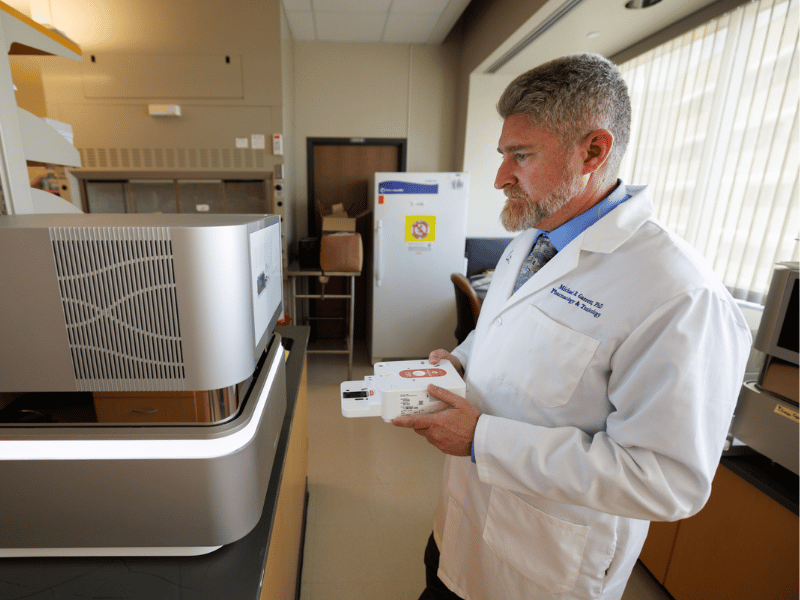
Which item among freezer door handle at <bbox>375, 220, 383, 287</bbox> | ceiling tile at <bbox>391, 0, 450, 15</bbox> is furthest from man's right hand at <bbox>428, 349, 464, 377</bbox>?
ceiling tile at <bbox>391, 0, 450, 15</bbox>

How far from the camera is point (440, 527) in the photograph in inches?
48.2

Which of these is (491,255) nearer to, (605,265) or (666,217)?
(666,217)

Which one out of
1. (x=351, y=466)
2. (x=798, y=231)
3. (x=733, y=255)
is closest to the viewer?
(x=798, y=231)

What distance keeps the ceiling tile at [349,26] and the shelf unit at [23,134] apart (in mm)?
2452

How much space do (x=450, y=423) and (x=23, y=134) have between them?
1.07 meters

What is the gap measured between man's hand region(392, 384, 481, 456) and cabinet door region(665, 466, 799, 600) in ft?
3.15

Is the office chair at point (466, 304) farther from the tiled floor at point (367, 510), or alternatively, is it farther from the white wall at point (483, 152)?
the white wall at point (483, 152)

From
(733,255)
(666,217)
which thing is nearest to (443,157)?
(666,217)

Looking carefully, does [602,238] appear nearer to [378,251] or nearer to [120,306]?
[120,306]

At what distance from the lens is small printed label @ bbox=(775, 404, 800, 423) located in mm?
1072

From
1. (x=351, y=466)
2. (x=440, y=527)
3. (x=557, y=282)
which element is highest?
(x=557, y=282)

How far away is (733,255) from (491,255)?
1.85 meters

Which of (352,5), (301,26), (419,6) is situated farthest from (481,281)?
(301,26)

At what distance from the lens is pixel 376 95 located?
11.7 feet
